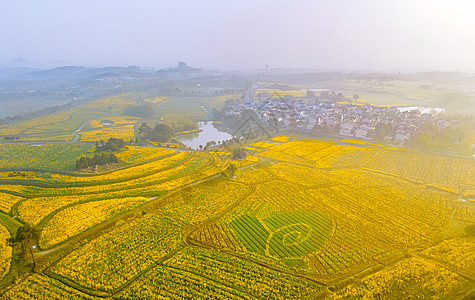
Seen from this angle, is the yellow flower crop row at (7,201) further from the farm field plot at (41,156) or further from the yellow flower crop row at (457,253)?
the yellow flower crop row at (457,253)

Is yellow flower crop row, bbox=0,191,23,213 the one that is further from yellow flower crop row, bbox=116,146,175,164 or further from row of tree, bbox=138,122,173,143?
row of tree, bbox=138,122,173,143

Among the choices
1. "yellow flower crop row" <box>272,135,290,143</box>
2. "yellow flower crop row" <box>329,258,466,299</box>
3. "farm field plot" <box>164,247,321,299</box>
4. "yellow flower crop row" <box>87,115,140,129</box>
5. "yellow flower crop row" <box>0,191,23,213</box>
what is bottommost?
"yellow flower crop row" <box>329,258,466,299</box>

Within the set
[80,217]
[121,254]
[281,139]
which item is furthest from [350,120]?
[80,217]

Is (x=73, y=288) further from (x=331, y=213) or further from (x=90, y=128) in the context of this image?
(x=90, y=128)

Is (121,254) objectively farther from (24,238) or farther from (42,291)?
(24,238)

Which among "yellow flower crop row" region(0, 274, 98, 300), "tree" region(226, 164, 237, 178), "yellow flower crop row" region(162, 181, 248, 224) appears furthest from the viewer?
"tree" region(226, 164, 237, 178)

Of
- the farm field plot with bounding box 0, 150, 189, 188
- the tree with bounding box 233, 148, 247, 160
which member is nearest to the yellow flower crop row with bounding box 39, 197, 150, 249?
the farm field plot with bounding box 0, 150, 189, 188

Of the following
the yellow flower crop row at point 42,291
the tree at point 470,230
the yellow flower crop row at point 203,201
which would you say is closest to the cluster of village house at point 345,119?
the tree at point 470,230
